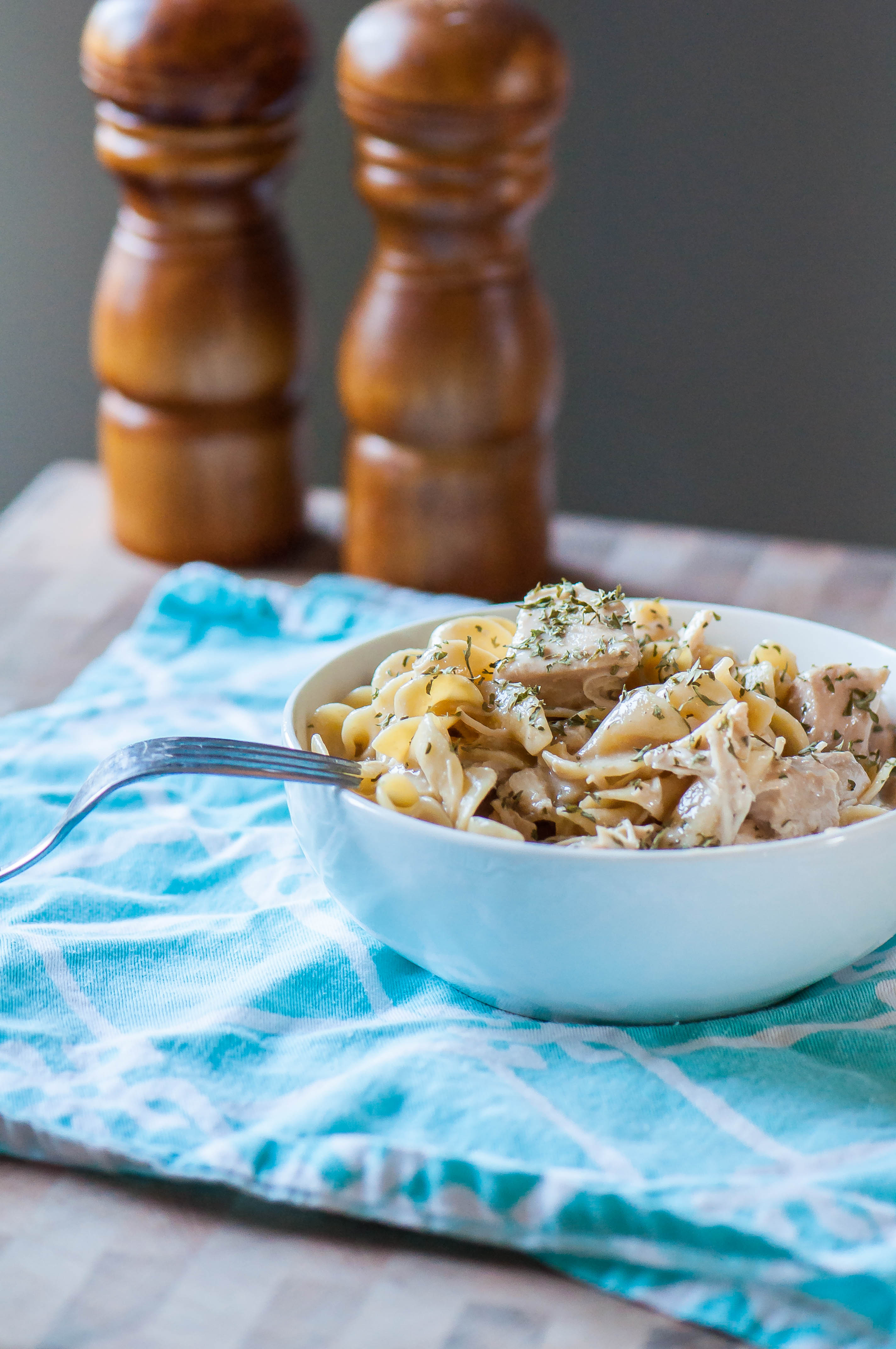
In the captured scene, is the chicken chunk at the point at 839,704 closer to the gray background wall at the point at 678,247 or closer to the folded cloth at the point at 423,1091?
the folded cloth at the point at 423,1091

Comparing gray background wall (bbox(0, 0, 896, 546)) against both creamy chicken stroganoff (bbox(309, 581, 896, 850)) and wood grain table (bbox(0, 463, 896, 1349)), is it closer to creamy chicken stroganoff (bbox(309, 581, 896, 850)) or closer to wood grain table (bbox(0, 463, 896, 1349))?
creamy chicken stroganoff (bbox(309, 581, 896, 850))

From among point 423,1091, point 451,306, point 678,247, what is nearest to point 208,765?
point 423,1091

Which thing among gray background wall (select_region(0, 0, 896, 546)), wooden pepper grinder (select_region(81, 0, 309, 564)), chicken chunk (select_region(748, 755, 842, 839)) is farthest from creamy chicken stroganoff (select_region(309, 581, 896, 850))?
gray background wall (select_region(0, 0, 896, 546))

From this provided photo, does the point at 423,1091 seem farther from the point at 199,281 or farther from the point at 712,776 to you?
the point at 199,281

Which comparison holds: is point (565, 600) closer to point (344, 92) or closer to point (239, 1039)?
point (239, 1039)

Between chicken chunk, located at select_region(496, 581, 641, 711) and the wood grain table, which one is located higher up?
chicken chunk, located at select_region(496, 581, 641, 711)

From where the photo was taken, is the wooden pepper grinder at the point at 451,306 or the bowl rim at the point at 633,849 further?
the wooden pepper grinder at the point at 451,306

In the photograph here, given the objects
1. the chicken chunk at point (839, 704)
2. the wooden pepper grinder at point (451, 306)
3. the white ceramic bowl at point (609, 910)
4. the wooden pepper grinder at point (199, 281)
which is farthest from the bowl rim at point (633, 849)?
the wooden pepper grinder at point (199, 281)
